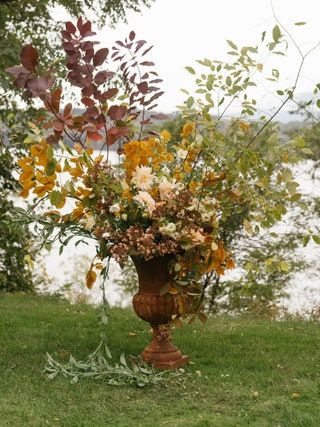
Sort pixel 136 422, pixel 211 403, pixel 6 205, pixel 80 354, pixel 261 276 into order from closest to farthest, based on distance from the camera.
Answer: pixel 136 422, pixel 211 403, pixel 80 354, pixel 6 205, pixel 261 276

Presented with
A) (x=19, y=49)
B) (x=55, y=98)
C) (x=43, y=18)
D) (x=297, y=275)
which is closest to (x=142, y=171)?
(x=55, y=98)

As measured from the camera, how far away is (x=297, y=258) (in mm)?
15117

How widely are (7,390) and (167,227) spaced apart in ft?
4.63

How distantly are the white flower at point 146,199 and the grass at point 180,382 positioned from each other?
1131mm

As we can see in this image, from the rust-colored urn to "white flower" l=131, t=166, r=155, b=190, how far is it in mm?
508

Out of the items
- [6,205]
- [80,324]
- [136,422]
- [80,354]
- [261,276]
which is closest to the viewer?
[136,422]

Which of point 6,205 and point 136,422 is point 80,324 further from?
point 6,205

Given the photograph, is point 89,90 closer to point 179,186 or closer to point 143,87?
point 143,87

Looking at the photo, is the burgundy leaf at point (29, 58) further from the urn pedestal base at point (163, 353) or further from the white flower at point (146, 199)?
the urn pedestal base at point (163, 353)

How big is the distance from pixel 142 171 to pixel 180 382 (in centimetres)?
137

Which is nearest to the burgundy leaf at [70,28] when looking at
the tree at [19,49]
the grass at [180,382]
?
the grass at [180,382]

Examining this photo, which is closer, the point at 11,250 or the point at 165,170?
the point at 165,170

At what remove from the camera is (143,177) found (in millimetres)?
4285

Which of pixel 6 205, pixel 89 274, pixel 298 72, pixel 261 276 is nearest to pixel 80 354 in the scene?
pixel 89 274
